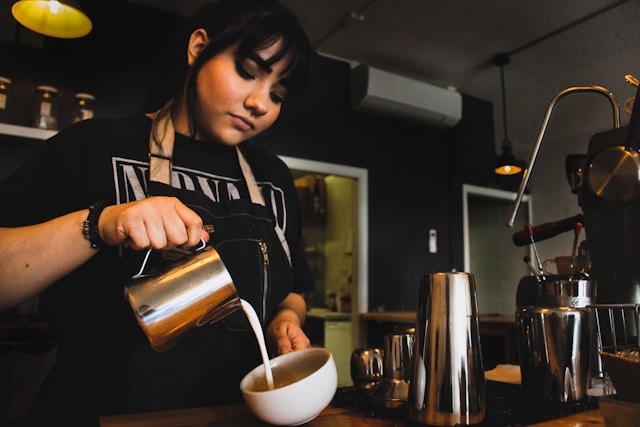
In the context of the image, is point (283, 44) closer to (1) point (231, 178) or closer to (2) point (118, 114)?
(1) point (231, 178)

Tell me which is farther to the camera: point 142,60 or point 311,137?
point 311,137

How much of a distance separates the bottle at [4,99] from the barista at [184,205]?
64.1 inches

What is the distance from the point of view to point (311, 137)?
11.5 ft

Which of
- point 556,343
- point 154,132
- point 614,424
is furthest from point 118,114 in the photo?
point 614,424

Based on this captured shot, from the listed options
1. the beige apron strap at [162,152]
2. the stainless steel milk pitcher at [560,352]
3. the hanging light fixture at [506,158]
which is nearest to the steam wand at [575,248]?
the hanging light fixture at [506,158]

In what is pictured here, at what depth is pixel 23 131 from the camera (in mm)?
2385

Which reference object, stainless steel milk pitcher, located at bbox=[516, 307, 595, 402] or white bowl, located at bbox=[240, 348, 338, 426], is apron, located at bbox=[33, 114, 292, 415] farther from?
stainless steel milk pitcher, located at bbox=[516, 307, 595, 402]

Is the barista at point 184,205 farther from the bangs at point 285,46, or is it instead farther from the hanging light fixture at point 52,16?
the hanging light fixture at point 52,16

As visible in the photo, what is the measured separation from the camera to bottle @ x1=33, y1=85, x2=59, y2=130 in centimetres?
246

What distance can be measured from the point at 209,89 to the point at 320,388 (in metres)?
0.76

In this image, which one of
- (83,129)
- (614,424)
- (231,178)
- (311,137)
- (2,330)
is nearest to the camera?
(614,424)

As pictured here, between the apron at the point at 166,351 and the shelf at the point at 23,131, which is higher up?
the shelf at the point at 23,131

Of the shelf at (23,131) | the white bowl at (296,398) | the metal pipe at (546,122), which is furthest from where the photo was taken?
the shelf at (23,131)

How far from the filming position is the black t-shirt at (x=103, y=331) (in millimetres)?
991
